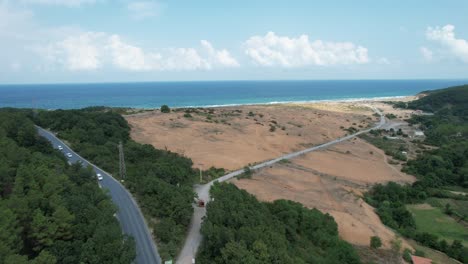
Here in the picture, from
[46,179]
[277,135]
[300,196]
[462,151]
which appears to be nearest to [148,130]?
[277,135]

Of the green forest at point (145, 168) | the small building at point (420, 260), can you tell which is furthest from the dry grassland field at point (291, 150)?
the green forest at point (145, 168)

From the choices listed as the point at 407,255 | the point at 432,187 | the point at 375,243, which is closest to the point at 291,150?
the point at 432,187

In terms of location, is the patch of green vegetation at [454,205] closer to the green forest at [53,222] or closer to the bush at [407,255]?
the bush at [407,255]

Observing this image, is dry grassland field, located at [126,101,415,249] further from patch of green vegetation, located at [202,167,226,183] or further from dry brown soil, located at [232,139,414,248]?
patch of green vegetation, located at [202,167,226,183]

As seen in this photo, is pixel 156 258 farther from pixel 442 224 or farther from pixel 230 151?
pixel 230 151

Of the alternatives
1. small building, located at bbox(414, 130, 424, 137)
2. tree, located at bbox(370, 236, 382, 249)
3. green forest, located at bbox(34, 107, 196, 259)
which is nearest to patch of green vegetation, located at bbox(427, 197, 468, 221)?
tree, located at bbox(370, 236, 382, 249)

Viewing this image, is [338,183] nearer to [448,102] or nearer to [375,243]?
[375,243]
